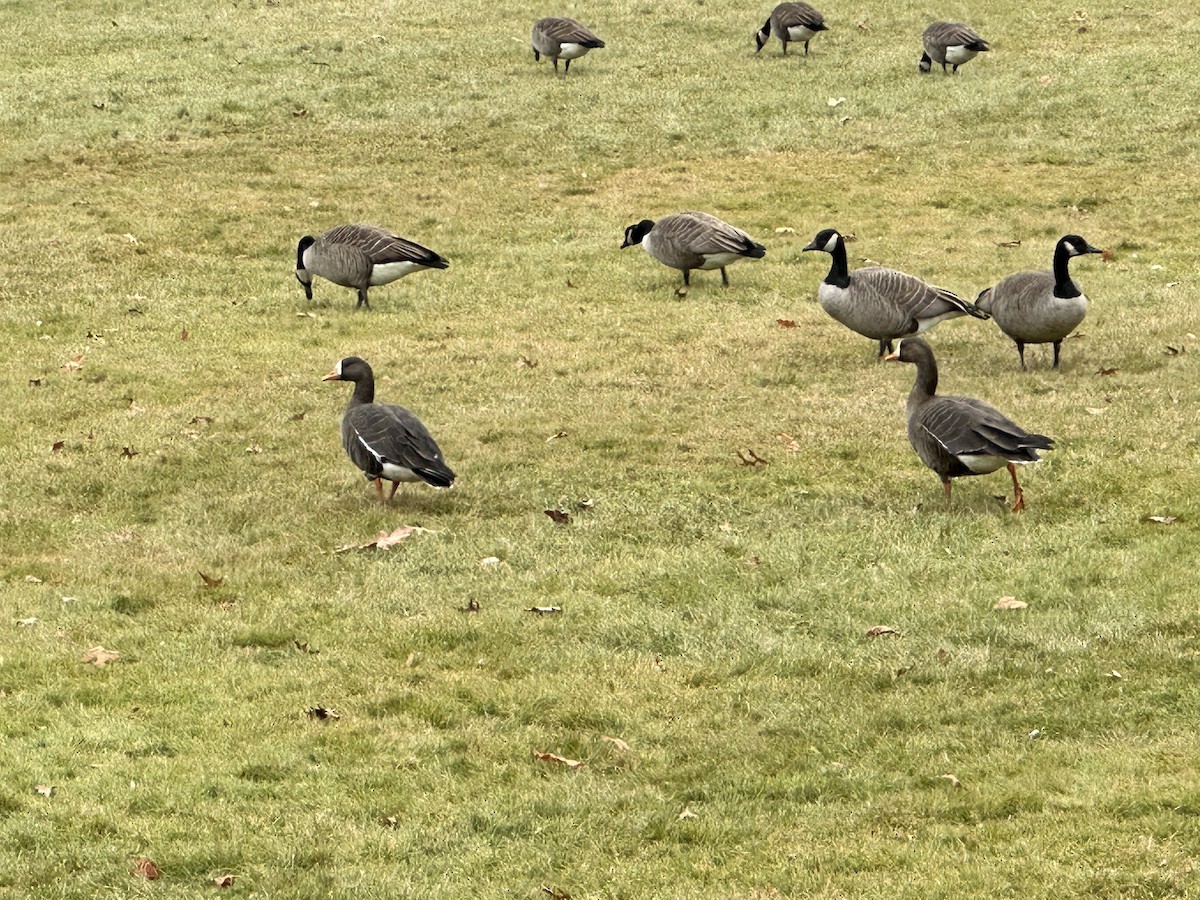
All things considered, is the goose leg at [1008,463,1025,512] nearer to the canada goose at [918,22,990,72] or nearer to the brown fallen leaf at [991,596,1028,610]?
the brown fallen leaf at [991,596,1028,610]

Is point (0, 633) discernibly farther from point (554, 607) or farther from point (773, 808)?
point (773, 808)

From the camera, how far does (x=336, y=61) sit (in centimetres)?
3569

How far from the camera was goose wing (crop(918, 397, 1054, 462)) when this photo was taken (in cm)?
1269

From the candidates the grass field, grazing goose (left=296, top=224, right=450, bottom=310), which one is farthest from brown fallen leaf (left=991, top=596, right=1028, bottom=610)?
grazing goose (left=296, top=224, right=450, bottom=310)

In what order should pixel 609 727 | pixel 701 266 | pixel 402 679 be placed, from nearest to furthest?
1. pixel 609 727
2. pixel 402 679
3. pixel 701 266

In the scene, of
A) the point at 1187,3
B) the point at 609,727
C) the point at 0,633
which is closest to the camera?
the point at 609,727

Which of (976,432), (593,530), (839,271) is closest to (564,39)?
(839,271)

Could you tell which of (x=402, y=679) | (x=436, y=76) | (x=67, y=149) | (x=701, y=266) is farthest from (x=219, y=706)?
(x=436, y=76)

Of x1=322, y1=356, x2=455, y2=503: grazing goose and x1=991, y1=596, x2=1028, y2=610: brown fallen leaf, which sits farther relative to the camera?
x1=322, y1=356, x2=455, y2=503: grazing goose

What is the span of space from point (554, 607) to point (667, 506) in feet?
8.50

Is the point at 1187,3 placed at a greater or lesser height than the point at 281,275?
greater

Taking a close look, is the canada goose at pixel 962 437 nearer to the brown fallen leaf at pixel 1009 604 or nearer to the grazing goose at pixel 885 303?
the brown fallen leaf at pixel 1009 604

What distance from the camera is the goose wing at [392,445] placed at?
13312mm

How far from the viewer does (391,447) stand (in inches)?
529
